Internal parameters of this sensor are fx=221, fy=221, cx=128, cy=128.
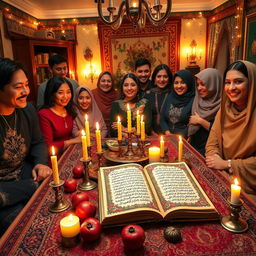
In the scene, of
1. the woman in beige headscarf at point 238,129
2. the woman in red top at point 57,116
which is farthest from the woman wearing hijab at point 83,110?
the woman in beige headscarf at point 238,129

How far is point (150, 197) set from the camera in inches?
44.4

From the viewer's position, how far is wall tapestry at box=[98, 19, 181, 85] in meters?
5.96

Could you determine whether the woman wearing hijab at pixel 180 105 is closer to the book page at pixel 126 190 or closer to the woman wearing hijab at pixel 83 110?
the woman wearing hijab at pixel 83 110

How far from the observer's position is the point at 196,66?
19.2 ft

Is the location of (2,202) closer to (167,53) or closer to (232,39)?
(232,39)

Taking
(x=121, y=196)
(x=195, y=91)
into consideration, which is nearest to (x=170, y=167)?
(x=121, y=196)

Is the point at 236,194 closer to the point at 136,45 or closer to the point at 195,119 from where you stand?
the point at 195,119

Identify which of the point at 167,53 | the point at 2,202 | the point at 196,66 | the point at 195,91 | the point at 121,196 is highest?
the point at 167,53

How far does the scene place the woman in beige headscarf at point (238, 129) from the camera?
5.57ft

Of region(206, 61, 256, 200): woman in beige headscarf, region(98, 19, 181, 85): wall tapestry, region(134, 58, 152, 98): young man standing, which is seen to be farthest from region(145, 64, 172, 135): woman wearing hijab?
region(98, 19, 181, 85): wall tapestry

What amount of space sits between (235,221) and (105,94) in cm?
292

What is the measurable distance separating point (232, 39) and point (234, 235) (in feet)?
15.0

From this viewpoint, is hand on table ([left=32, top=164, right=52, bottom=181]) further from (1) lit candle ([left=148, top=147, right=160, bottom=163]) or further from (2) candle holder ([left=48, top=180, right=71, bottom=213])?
(1) lit candle ([left=148, top=147, right=160, bottom=163])

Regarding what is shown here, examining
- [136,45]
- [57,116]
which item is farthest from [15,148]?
[136,45]
